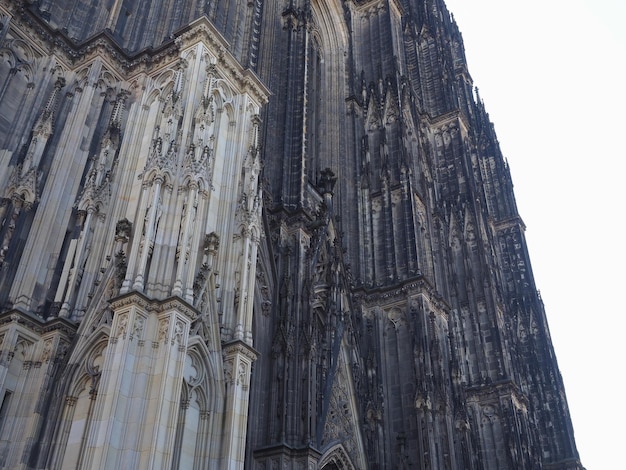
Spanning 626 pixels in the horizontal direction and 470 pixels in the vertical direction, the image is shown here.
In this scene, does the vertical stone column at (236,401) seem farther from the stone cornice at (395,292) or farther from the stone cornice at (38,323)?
the stone cornice at (395,292)

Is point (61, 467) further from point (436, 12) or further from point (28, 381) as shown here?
point (436, 12)

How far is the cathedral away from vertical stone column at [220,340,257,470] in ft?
0.11

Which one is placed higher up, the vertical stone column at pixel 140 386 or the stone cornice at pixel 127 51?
the stone cornice at pixel 127 51

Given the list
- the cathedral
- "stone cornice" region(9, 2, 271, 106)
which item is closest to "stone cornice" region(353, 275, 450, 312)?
the cathedral

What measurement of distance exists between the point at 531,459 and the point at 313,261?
45.5 feet

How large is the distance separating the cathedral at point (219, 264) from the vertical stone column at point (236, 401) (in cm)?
3

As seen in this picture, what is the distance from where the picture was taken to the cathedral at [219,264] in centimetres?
1025

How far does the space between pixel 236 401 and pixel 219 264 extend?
2.56 m

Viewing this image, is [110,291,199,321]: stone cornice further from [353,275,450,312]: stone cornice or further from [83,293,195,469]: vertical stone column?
[353,275,450,312]: stone cornice

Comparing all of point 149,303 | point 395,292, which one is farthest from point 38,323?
point 395,292

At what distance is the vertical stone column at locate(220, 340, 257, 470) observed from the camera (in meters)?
10.5

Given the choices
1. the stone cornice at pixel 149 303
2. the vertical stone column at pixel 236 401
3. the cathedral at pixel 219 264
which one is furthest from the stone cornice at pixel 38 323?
the vertical stone column at pixel 236 401

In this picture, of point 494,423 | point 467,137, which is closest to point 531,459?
point 494,423

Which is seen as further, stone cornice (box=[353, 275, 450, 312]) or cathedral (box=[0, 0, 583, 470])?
stone cornice (box=[353, 275, 450, 312])
